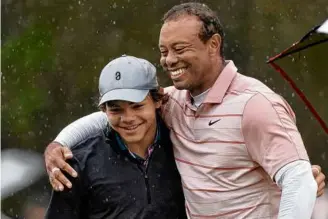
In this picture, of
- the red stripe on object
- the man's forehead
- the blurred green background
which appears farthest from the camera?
the blurred green background

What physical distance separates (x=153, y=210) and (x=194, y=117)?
41 cm

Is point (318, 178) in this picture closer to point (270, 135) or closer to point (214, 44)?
point (270, 135)

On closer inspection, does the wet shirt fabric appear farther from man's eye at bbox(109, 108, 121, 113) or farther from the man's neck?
the man's neck

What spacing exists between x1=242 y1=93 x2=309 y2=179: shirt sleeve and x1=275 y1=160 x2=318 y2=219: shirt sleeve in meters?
0.03

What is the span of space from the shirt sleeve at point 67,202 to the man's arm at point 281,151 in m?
0.73

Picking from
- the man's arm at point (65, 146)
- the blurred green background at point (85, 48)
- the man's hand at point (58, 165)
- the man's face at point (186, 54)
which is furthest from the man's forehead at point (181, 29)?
the blurred green background at point (85, 48)

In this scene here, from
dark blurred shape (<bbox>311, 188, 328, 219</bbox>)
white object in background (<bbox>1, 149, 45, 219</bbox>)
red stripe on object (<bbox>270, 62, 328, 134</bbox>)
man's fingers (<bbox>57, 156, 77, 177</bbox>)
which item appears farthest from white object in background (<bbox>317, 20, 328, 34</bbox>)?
white object in background (<bbox>1, 149, 45, 219</bbox>)

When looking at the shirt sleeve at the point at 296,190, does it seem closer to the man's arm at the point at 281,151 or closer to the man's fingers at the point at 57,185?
the man's arm at the point at 281,151

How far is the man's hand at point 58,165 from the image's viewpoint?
162 inches

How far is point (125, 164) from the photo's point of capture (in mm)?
4266

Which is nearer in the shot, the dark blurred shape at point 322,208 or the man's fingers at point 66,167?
the man's fingers at point 66,167

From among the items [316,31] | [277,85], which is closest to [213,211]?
[316,31]

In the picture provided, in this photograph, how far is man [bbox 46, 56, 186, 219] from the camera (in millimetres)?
4199

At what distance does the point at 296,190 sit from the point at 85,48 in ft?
18.2
